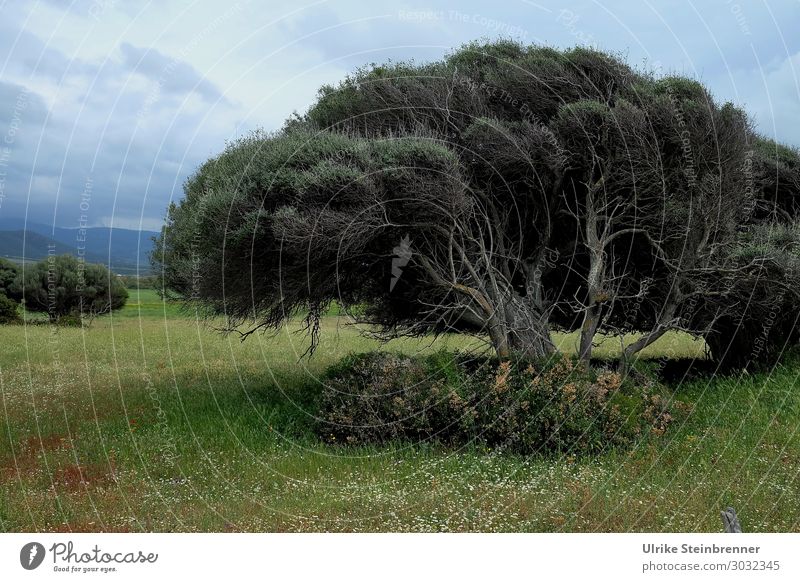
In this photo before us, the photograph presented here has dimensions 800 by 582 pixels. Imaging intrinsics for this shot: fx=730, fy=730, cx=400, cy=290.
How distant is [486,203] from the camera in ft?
57.4

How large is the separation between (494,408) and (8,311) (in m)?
32.3

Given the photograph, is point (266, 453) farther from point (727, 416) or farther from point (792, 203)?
point (792, 203)

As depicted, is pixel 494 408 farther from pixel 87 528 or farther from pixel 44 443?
pixel 44 443

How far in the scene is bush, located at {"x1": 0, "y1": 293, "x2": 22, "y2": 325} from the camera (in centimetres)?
3703

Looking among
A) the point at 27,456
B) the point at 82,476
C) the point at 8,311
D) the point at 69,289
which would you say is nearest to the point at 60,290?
the point at 69,289

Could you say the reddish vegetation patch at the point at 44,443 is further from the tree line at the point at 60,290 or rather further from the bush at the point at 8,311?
the bush at the point at 8,311

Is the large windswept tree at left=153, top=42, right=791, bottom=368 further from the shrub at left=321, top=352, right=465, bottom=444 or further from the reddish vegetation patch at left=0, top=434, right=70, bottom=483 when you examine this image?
the reddish vegetation patch at left=0, top=434, right=70, bottom=483

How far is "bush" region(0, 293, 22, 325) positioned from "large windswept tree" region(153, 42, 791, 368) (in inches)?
865

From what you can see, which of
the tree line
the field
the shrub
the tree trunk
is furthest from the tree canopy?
the tree trunk

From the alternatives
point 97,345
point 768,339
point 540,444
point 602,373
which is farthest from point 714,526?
point 97,345

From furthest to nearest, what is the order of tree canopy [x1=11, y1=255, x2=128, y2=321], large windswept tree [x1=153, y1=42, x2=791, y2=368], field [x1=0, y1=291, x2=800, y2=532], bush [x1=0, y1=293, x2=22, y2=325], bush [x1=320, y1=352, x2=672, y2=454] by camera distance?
bush [x1=0, y1=293, x2=22, y2=325] < tree canopy [x1=11, y1=255, x2=128, y2=321] < large windswept tree [x1=153, y1=42, x2=791, y2=368] < bush [x1=320, y1=352, x2=672, y2=454] < field [x1=0, y1=291, x2=800, y2=532]

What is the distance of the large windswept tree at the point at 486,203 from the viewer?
47.1ft

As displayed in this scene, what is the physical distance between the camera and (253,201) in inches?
561

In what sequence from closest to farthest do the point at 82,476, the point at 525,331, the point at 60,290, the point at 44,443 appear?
the point at 82,476
the point at 44,443
the point at 525,331
the point at 60,290
